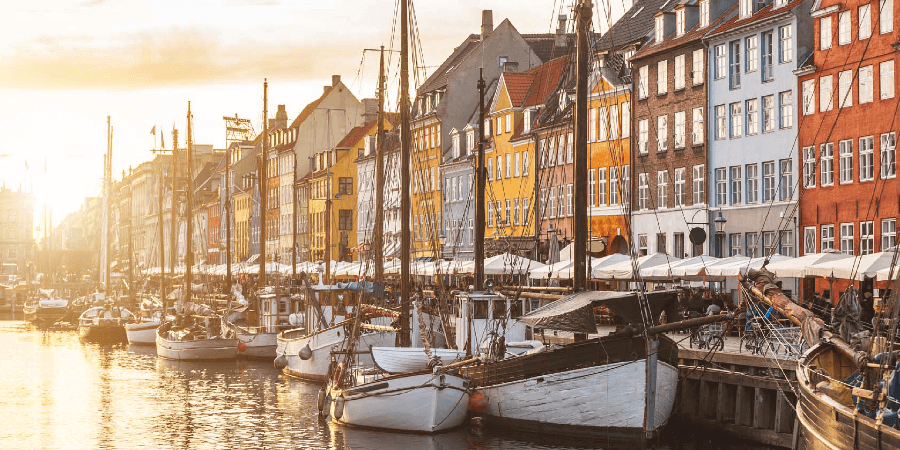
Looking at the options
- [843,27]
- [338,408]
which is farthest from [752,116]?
[338,408]

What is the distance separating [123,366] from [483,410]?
33.4 meters

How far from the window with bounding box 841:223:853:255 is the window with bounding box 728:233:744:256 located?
682 centimetres

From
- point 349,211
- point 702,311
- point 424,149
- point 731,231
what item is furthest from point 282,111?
point 702,311

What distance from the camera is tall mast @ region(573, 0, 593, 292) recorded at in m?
36.8

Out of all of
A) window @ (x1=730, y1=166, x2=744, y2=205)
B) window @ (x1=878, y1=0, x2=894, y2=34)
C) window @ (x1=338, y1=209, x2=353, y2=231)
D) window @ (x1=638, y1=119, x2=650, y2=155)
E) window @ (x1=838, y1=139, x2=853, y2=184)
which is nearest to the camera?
window @ (x1=878, y1=0, x2=894, y2=34)

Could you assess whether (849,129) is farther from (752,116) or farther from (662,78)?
(662,78)

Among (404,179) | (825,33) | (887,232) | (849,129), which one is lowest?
(887,232)

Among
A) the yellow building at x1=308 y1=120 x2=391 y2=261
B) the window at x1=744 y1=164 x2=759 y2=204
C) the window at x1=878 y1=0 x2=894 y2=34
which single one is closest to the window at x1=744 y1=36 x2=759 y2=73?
the window at x1=744 y1=164 x2=759 y2=204

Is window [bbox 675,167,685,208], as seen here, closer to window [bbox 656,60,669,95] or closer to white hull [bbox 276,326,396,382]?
window [bbox 656,60,669,95]

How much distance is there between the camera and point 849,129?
5666 cm

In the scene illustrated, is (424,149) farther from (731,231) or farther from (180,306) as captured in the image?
(731,231)

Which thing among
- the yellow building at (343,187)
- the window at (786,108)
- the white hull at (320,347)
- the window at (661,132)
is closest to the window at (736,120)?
the window at (786,108)

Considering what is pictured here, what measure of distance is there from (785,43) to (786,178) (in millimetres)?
5876

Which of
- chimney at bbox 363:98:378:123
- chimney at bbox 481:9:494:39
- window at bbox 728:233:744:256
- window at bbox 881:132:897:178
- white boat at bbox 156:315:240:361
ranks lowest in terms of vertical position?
white boat at bbox 156:315:240:361
